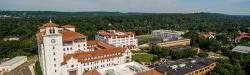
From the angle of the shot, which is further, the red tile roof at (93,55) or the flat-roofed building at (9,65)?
the flat-roofed building at (9,65)

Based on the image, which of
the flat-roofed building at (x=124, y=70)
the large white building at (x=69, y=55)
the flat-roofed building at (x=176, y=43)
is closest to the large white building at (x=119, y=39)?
the flat-roofed building at (x=176, y=43)

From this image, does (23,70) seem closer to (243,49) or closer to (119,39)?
(119,39)

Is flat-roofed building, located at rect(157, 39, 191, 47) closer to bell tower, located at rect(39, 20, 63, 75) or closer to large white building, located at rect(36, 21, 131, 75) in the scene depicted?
large white building, located at rect(36, 21, 131, 75)

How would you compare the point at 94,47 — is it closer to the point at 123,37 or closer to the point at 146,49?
the point at 123,37

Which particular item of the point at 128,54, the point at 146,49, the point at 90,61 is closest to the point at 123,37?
the point at 146,49

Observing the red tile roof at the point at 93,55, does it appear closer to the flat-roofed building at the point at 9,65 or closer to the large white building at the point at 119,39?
the flat-roofed building at the point at 9,65
